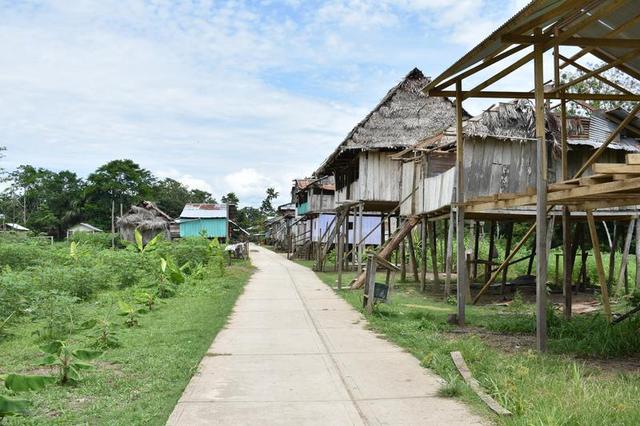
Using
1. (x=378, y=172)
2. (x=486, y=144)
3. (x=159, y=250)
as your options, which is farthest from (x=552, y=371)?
(x=159, y=250)

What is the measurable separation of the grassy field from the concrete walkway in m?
0.37

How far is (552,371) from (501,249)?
24298mm

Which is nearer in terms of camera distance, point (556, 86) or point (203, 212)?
point (556, 86)

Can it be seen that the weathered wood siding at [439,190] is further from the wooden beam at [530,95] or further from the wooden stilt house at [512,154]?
the wooden beam at [530,95]

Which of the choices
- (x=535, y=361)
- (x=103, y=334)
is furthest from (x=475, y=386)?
(x=103, y=334)

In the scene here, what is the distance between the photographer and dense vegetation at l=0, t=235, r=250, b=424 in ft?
19.2

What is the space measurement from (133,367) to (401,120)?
1896 cm

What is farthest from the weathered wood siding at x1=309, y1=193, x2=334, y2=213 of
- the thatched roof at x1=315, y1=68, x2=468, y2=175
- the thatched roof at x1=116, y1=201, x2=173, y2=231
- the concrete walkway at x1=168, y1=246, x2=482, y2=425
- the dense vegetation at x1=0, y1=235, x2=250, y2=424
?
the concrete walkway at x1=168, y1=246, x2=482, y2=425

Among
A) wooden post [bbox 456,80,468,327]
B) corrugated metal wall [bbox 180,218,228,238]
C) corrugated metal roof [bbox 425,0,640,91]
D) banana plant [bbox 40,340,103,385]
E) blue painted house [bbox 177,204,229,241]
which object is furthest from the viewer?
corrugated metal wall [bbox 180,218,228,238]

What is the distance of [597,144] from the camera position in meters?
16.8

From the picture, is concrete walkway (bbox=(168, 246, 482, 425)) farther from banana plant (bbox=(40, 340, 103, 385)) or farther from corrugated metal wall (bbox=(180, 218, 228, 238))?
corrugated metal wall (bbox=(180, 218, 228, 238))

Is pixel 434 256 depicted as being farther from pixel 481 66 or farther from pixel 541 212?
pixel 541 212

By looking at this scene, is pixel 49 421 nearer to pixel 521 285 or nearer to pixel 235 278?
pixel 521 285

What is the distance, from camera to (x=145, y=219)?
51.0 m
